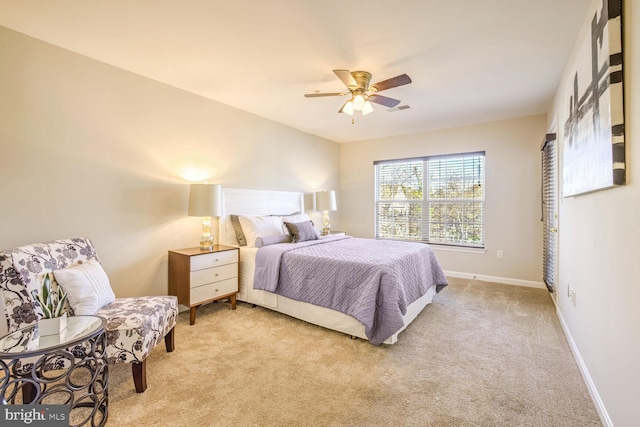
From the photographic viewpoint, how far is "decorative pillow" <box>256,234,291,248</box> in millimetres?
3427

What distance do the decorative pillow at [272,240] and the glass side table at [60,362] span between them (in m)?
1.85

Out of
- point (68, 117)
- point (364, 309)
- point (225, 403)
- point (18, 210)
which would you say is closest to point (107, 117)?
point (68, 117)

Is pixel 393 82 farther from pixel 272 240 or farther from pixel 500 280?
pixel 500 280

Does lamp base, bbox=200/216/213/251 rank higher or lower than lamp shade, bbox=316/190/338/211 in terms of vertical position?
lower

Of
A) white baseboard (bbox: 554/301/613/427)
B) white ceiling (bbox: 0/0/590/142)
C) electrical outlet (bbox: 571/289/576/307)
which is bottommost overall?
white baseboard (bbox: 554/301/613/427)

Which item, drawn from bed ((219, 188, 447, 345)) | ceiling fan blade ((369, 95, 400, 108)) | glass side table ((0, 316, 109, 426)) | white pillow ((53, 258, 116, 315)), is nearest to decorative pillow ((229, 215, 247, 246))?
bed ((219, 188, 447, 345))

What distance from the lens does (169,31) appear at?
214 centimetres

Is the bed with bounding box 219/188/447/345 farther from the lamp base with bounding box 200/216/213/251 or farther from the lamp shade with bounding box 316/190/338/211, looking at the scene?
the lamp shade with bounding box 316/190/338/211

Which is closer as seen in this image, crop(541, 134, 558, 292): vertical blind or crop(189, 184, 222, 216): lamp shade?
crop(189, 184, 222, 216): lamp shade

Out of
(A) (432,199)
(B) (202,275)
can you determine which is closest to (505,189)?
(A) (432,199)

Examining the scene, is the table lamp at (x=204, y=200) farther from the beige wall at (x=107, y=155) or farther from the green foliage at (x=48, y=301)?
the green foliage at (x=48, y=301)

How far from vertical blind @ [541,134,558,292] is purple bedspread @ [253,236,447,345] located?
1.30 meters

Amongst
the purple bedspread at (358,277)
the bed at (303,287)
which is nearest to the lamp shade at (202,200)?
the bed at (303,287)

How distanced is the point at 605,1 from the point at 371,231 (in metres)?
4.45
